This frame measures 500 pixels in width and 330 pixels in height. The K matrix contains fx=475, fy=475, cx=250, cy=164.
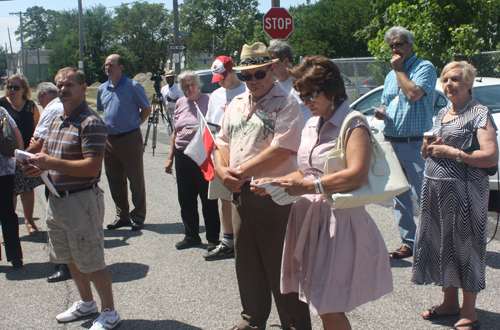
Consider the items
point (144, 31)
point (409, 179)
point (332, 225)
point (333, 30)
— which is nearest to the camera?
point (332, 225)

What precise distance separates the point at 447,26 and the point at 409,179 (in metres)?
8.29

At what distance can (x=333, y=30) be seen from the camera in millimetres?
45719

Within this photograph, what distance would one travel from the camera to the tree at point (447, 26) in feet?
35.0

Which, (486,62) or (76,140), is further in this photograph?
(486,62)

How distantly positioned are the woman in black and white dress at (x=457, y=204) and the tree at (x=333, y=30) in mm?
42080

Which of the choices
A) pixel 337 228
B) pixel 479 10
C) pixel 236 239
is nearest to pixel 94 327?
pixel 236 239

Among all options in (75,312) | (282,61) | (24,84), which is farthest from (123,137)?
(75,312)

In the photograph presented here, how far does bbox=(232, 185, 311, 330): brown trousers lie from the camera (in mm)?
2988

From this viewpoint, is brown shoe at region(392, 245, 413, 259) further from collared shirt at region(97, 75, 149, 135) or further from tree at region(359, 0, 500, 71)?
tree at region(359, 0, 500, 71)

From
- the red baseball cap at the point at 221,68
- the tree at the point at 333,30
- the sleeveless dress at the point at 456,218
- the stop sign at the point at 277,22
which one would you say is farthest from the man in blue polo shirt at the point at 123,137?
the tree at the point at 333,30

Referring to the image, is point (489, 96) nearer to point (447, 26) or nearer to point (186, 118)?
point (186, 118)

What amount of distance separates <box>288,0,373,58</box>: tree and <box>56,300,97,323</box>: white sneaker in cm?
4252

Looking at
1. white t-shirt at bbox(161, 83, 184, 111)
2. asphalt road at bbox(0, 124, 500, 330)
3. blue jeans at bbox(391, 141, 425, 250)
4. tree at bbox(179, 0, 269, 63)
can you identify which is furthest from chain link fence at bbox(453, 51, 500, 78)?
tree at bbox(179, 0, 269, 63)

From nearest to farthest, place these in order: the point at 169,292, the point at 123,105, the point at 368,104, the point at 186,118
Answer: the point at 169,292
the point at 186,118
the point at 123,105
the point at 368,104
